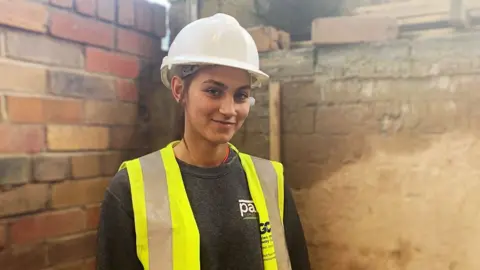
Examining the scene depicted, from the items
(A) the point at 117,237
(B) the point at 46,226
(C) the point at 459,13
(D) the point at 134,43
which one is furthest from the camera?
(D) the point at 134,43

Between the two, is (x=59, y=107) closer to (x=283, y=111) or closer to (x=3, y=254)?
(x=3, y=254)

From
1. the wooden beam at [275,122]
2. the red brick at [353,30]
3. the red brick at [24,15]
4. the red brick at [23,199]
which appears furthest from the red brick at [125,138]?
the red brick at [353,30]

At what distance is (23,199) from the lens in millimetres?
1456

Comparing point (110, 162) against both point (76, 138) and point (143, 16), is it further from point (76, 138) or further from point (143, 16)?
point (143, 16)

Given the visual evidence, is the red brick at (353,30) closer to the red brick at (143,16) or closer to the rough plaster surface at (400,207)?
the rough plaster surface at (400,207)

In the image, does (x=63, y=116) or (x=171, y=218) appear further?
(x=63, y=116)

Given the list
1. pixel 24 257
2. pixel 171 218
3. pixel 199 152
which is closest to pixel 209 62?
pixel 199 152

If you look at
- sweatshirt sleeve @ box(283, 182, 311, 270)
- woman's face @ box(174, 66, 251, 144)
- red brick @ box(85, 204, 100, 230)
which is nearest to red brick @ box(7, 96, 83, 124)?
red brick @ box(85, 204, 100, 230)

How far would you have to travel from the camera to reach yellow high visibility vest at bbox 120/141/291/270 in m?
1.19

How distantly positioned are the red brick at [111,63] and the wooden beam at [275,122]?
584 mm

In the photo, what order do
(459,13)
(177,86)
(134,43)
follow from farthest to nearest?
(134,43) → (459,13) → (177,86)

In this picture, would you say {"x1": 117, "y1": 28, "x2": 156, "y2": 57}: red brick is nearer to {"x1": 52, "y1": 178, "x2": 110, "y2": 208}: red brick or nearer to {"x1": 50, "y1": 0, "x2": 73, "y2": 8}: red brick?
{"x1": 50, "y1": 0, "x2": 73, "y2": 8}: red brick

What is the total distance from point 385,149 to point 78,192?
1085mm

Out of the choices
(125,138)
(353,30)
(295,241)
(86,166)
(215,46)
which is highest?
(353,30)
